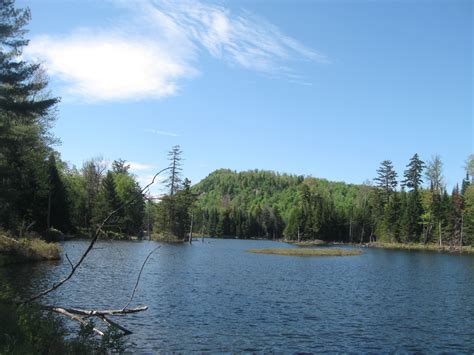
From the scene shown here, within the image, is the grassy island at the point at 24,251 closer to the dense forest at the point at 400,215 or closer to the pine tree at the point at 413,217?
the dense forest at the point at 400,215

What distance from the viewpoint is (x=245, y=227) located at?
182000 mm

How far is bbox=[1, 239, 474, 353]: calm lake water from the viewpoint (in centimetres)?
1772

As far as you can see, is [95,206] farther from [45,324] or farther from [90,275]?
[45,324]

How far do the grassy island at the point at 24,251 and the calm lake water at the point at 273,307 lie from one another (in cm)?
192

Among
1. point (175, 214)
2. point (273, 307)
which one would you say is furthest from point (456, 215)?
point (273, 307)

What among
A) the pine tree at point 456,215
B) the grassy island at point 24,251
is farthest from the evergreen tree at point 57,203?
the pine tree at point 456,215

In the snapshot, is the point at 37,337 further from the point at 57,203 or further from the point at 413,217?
the point at 413,217

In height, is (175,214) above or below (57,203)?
below

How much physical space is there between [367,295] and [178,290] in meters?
13.6

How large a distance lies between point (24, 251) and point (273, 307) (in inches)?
946

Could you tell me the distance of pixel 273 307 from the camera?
24422mm

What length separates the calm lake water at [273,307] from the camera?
1772 centimetres

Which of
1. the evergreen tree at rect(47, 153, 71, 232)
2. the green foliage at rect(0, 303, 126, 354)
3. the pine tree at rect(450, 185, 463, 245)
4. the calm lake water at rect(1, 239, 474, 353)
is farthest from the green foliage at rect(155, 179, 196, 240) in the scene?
the green foliage at rect(0, 303, 126, 354)

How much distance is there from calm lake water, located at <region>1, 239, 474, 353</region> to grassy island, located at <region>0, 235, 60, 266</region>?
75.5 inches
